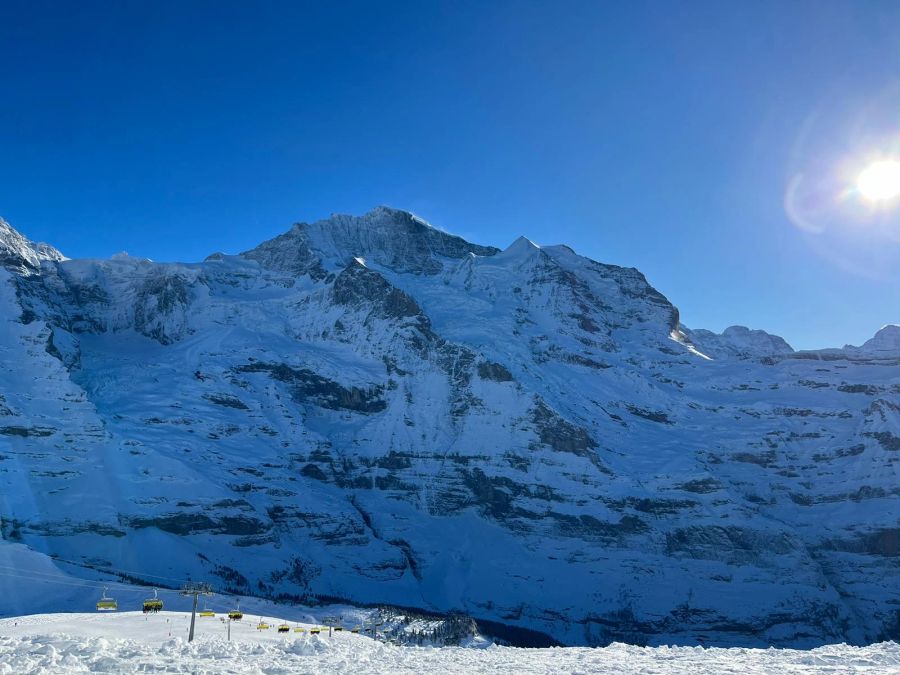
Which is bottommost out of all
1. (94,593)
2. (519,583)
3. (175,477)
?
(94,593)

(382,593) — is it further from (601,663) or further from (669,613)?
(601,663)

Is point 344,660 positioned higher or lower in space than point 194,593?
lower

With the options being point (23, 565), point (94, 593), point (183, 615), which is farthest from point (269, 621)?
point (23, 565)

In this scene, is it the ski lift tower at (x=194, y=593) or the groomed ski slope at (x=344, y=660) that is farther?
the ski lift tower at (x=194, y=593)

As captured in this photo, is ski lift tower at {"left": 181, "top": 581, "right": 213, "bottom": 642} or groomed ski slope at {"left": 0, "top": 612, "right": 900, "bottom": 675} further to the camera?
ski lift tower at {"left": 181, "top": 581, "right": 213, "bottom": 642}

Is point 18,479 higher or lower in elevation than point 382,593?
higher

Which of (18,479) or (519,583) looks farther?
(519,583)

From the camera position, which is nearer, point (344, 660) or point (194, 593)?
point (344, 660)

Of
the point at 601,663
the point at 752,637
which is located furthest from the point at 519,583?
the point at 601,663

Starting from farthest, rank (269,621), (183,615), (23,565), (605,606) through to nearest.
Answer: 1. (605,606)
2. (23,565)
3. (269,621)
4. (183,615)

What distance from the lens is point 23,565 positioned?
147 m

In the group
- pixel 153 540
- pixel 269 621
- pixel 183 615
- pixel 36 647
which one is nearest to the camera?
pixel 36 647

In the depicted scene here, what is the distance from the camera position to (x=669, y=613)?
622 ft

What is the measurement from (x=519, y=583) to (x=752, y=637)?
185 ft
